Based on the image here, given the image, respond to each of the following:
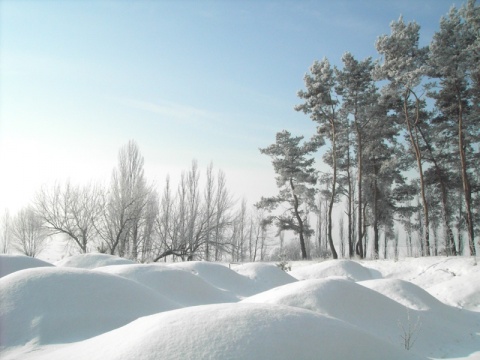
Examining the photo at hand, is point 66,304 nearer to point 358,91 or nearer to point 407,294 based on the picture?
point 407,294

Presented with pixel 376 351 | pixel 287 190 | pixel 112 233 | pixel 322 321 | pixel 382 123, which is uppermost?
pixel 382 123

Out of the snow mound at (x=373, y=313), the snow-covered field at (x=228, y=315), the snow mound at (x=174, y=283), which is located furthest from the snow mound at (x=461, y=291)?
the snow mound at (x=174, y=283)

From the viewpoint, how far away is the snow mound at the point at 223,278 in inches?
416

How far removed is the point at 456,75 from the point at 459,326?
11.4 metres

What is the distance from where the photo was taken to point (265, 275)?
1188cm

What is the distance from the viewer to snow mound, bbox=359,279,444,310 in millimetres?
7258

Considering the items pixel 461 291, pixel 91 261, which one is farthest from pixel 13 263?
pixel 461 291

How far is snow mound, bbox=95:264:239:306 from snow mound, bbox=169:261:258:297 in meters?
1.67

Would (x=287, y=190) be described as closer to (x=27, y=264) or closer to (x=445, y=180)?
(x=445, y=180)

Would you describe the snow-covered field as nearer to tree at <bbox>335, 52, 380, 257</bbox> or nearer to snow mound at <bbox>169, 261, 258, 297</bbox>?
snow mound at <bbox>169, 261, 258, 297</bbox>

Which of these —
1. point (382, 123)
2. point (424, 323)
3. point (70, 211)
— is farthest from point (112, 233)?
point (424, 323)

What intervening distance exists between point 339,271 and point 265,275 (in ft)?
8.74

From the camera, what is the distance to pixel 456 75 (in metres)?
14.1

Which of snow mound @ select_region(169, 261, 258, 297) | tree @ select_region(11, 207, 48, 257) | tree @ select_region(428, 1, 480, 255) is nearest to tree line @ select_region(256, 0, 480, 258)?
tree @ select_region(428, 1, 480, 255)
